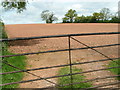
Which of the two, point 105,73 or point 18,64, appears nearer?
point 105,73

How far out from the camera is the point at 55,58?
7.06 metres

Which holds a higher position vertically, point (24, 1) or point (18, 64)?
point (24, 1)

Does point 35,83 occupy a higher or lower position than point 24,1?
lower

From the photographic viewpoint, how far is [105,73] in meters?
4.74

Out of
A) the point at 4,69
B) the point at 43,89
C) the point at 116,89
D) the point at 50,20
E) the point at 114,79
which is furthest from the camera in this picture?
the point at 50,20

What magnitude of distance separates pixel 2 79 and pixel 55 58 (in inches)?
125

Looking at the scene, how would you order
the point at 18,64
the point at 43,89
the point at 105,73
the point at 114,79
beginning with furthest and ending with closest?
the point at 18,64 → the point at 105,73 → the point at 114,79 → the point at 43,89

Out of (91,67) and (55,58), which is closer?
(91,67)

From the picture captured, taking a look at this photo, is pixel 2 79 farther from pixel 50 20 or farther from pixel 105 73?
pixel 50 20

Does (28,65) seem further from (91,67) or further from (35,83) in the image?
(91,67)

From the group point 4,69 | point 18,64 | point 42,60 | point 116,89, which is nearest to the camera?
point 116,89

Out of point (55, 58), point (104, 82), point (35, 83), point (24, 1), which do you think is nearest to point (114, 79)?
point (104, 82)

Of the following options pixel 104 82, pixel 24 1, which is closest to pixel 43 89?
pixel 104 82

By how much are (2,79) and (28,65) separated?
1.85m
